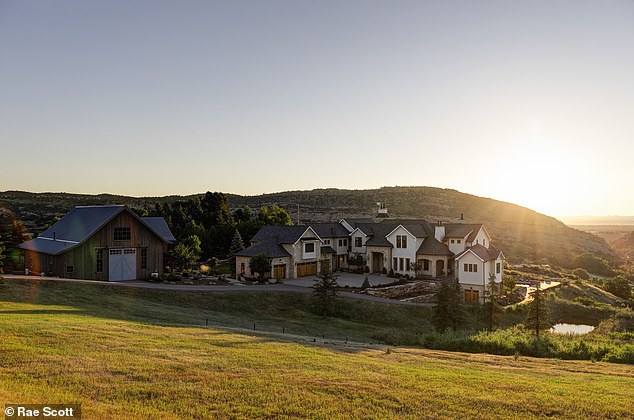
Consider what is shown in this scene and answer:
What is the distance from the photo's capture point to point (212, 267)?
183 ft

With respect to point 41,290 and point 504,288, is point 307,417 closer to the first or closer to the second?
point 41,290

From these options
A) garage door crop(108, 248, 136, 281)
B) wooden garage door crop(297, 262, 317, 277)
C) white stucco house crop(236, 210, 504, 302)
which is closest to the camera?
garage door crop(108, 248, 136, 281)

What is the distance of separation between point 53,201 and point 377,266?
10179 cm

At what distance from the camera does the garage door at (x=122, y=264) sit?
1585 inches

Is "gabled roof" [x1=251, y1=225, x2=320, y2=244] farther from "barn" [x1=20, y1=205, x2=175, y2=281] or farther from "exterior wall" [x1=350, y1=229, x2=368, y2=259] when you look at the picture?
"barn" [x1=20, y1=205, x2=175, y2=281]

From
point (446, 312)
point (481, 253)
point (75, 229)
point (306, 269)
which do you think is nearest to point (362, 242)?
point (306, 269)

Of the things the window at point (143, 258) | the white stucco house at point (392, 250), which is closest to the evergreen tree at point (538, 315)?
the white stucco house at point (392, 250)

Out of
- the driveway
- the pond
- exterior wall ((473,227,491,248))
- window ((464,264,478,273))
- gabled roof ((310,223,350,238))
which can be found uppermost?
gabled roof ((310,223,350,238))

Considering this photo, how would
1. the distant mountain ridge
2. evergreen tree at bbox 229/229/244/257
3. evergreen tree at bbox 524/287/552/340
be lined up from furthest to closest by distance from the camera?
the distant mountain ridge
evergreen tree at bbox 229/229/244/257
evergreen tree at bbox 524/287/552/340

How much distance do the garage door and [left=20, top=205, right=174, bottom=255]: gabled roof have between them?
2602 millimetres

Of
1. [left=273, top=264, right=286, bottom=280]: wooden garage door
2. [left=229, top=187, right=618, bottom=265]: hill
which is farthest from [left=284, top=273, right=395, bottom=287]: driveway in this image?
[left=229, top=187, right=618, bottom=265]: hill

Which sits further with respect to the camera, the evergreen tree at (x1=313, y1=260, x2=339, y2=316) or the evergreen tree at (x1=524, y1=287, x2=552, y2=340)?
the evergreen tree at (x1=313, y1=260, x2=339, y2=316)

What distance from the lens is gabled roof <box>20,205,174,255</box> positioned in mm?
39344

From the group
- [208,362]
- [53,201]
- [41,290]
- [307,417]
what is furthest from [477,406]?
[53,201]
